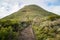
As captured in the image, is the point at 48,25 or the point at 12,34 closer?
the point at 12,34

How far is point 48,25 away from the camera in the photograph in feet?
273

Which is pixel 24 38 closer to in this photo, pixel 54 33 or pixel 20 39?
pixel 20 39

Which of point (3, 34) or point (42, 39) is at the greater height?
point (3, 34)

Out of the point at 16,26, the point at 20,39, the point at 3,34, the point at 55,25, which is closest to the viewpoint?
the point at 3,34

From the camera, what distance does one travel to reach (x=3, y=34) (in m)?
64.4

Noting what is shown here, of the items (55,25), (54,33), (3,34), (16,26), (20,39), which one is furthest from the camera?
(16,26)

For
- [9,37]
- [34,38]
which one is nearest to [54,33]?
[34,38]

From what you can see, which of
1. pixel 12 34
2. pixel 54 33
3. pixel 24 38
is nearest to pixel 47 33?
pixel 54 33

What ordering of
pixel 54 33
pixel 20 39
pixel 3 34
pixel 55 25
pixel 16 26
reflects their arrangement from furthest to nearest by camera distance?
pixel 16 26
pixel 55 25
pixel 54 33
pixel 20 39
pixel 3 34

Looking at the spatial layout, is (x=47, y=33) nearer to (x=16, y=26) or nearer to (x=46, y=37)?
(x=46, y=37)

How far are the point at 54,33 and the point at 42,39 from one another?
7.08 m

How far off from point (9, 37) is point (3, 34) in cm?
251

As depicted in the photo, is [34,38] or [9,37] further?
[34,38]

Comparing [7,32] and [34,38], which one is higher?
[7,32]
